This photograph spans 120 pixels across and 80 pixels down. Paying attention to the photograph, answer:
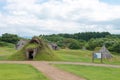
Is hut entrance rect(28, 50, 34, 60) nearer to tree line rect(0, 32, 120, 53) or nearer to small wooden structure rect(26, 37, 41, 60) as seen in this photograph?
small wooden structure rect(26, 37, 41, 60)

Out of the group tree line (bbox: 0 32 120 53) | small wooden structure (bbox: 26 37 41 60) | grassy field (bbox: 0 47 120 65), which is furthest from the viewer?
tree line (bbox: 0 32 120 53)

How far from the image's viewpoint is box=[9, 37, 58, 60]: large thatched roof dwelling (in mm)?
44531

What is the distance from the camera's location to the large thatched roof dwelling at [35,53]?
146 ft

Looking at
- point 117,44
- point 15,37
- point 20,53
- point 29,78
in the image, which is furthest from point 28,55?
point 15,37

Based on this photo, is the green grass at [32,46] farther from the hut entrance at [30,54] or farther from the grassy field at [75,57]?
the grassy field at [75,57]

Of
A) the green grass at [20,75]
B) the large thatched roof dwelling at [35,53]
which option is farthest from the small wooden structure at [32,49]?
the green grass at [20,75]

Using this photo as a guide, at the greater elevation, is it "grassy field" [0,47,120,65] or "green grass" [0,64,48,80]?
"green grass" [0,64,48,80]

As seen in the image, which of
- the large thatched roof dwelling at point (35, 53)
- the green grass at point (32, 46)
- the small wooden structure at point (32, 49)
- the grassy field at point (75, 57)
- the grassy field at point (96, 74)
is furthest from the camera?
the grassy field at point (75, 57)

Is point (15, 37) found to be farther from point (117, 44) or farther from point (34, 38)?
point (34, 38)

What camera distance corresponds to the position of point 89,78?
23.1 metres

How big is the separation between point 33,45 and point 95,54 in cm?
982

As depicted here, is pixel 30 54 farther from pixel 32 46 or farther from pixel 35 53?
pixel 32 46

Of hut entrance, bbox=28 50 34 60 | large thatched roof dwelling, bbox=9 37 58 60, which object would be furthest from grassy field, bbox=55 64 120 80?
hut entrance, bbox=28 50 34 60

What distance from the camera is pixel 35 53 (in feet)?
148
